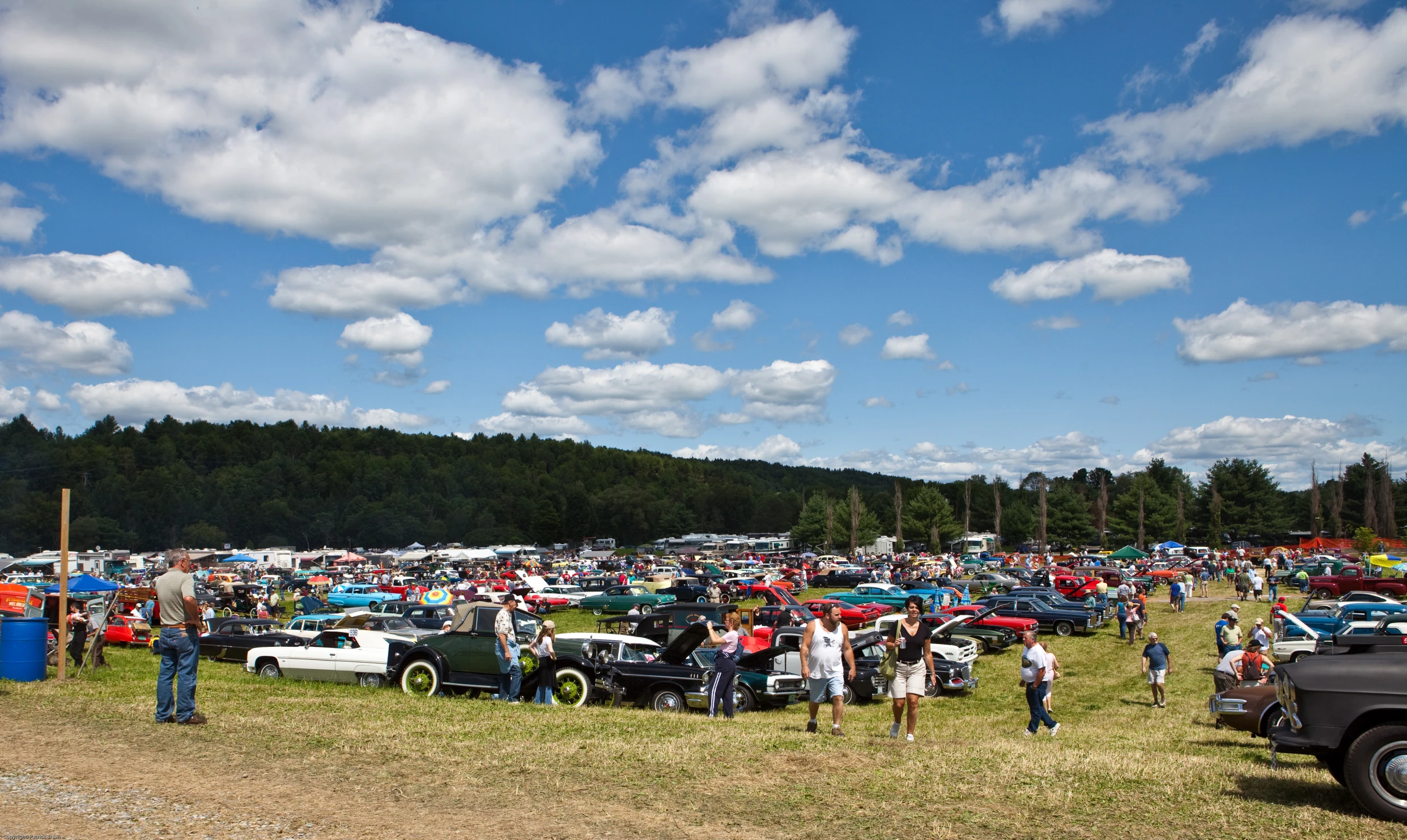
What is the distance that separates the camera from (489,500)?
6063 inches

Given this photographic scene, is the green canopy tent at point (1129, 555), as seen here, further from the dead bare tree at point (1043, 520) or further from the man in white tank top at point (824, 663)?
the man in white tank top at point (824, 663)

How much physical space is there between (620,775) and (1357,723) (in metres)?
5.59

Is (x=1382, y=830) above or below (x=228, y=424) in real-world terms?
below

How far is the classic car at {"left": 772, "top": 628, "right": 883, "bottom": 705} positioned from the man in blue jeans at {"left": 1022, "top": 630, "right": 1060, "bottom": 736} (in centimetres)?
390

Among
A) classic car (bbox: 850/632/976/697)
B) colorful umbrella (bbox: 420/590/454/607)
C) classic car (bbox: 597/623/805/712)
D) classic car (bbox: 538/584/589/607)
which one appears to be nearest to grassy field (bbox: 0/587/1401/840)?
classic car (bbox: 597/623/805/712)

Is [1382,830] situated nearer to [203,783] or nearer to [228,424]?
[203,783]

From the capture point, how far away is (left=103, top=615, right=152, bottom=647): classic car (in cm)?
2408

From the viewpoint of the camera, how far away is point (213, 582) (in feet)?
154

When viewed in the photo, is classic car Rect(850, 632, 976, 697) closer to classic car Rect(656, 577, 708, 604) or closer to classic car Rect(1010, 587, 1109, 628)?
classic car Rect(1010, 587, 1109, 628)

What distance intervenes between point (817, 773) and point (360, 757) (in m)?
4.02

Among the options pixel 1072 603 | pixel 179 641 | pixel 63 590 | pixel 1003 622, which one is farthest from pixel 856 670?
pixel 1072 603

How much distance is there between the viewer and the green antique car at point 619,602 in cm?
3948

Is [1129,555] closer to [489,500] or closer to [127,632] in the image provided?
[127,632]

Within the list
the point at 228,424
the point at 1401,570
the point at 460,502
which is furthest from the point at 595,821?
the point at 228,424
